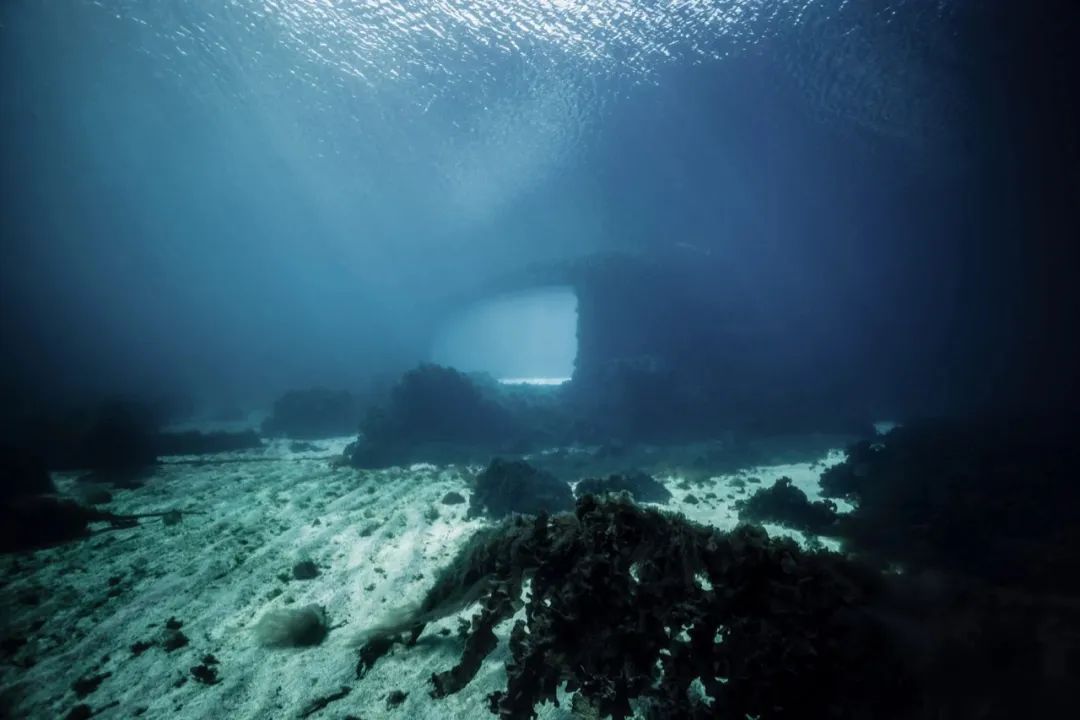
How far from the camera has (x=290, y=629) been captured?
158 inches

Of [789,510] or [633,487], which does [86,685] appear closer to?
[633,487]

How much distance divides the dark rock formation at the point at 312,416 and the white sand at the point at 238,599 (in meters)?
10.6

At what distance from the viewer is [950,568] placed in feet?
18.6

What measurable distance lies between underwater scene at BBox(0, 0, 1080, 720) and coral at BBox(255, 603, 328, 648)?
0.05 m

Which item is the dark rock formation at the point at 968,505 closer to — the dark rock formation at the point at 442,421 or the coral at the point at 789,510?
the coral at the point at 789,510

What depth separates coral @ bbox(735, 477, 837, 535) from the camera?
742 centimetres

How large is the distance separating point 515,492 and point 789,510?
16.8ft

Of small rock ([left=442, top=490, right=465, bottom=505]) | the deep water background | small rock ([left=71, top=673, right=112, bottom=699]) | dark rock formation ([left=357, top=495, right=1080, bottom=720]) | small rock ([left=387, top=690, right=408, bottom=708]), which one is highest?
the deep water background

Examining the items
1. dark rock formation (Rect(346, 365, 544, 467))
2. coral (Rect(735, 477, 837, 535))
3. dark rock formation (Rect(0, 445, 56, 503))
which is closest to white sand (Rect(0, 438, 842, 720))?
coral (Rect(735, 477, 837, 535))

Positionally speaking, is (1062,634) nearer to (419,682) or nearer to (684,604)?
(684,604)

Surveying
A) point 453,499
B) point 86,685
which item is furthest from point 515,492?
point 86,685

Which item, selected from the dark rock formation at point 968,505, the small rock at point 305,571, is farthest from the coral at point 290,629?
the dark rock formation at point 968,505

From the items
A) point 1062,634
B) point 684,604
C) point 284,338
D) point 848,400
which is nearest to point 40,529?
point 684,604

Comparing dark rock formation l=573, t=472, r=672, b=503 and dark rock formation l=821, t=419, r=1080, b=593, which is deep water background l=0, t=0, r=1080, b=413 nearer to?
dark rock formation l=821, t=419, r=1080, b=593
